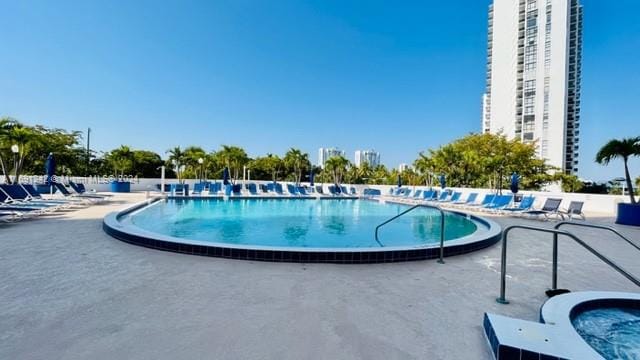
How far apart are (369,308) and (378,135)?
34.0 m

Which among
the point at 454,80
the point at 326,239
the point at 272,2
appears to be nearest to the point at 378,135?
the point at 454,80

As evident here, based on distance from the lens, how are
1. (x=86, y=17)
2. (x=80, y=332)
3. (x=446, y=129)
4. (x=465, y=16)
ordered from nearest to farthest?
1. (x=80, y=332)
2. (x=86, y=17)
3. (x=465, y=16)
4. (x=446, y=129)

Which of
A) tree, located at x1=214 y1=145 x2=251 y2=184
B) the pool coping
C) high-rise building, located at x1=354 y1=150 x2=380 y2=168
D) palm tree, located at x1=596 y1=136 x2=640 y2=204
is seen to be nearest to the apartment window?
high-rise building, located at x1=354 y1=150 x2=380 y2=168

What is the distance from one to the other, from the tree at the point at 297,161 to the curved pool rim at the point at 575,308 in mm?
30005

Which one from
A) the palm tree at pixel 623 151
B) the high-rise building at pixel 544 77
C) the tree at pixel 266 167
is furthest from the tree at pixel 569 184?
the tree at pixel 266 167

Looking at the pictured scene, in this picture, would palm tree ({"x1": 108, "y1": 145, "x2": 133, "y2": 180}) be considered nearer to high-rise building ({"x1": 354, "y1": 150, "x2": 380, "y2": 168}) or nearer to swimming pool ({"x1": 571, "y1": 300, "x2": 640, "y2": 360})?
swimming pool ({"x1": 571, "y1": 300, "x2": 640, "y2": 360})

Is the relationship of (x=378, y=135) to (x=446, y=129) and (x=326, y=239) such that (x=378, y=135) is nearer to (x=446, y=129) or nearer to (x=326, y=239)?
(x=446, y=129)

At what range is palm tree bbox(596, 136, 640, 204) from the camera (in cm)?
970

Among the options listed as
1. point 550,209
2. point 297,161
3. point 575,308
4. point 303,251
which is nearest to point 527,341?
point 575,308

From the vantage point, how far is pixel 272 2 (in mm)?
19297

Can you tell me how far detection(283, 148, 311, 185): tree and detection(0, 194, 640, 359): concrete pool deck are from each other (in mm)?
27540

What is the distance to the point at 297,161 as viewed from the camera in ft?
108

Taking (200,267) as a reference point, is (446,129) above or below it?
above

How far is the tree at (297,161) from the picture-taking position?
107 feet
